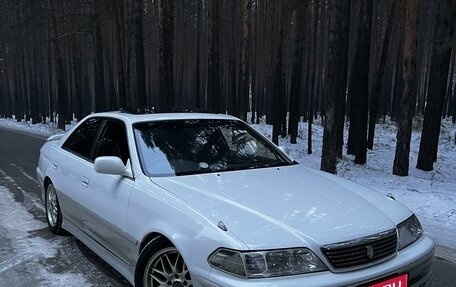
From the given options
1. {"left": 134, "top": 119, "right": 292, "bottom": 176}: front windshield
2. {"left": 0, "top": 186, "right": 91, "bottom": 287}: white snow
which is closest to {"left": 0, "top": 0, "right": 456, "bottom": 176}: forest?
{"left": 134, "top": 119, "right": 292, "bottom": 176}: front windshield

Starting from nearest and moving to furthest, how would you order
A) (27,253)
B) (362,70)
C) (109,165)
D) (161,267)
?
1. (161,267)
2. (109,165)
3. (27,253)
4. (362,70)

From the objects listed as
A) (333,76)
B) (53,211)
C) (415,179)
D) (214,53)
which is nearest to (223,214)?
(53,211)

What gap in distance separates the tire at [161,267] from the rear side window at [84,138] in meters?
1.73

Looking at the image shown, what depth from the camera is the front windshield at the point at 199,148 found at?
147 inches

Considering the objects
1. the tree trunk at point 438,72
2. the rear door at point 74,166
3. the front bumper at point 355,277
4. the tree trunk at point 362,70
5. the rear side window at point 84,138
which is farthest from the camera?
the tree trunk at point 362,70

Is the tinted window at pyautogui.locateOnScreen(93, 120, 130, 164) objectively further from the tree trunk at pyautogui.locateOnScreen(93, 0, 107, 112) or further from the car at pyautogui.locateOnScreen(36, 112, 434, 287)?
the tree trunk at pyautogui.locateOnScreen(93, 0, 107, 112)

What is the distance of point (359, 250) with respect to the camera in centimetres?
267

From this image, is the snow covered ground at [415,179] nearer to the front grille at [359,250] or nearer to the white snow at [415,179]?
the white snow at [415,179]

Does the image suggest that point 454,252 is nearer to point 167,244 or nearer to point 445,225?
point 445,225

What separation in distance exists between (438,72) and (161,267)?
10635 millimetres

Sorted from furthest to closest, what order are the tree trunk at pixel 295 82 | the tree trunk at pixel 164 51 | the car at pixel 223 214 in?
the tree trunk at pixel 295 82, the tree trunk at pixel 164 51, the car at pixel 223 214

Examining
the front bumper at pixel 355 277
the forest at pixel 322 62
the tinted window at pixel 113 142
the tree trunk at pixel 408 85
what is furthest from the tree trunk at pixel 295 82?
the front bumper at pixel 355 277

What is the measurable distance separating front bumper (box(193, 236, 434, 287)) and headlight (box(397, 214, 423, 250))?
0.04 meters

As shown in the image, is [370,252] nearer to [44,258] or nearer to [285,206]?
[285,206]
